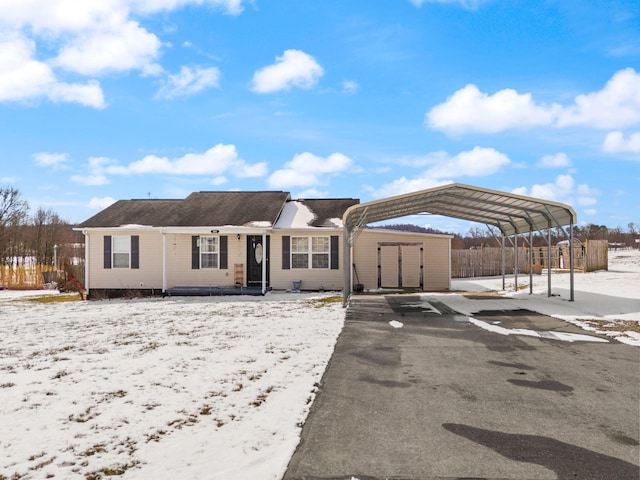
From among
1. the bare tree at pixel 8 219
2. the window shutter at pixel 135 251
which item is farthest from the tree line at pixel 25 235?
the window shutter at pixel 135 251

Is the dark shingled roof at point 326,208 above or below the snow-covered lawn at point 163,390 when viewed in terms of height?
above

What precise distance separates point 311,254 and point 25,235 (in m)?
32.4

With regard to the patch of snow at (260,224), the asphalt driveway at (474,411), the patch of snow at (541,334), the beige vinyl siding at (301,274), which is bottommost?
the patch of snow at (541,334)

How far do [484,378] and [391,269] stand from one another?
1383cm

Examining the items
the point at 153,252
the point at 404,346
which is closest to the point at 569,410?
the point at 404,346

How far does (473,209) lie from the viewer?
16719 mm

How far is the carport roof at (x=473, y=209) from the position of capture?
42.7 feet

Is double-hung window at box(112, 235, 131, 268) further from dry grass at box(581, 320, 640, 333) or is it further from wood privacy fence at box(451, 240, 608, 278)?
wood privacy fence at box(451, 240, 608, 278)

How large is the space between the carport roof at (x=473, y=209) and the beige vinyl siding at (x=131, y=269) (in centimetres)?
787

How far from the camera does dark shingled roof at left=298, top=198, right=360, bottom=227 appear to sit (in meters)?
18.0

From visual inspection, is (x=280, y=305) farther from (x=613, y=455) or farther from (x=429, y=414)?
(x=613, y=455)

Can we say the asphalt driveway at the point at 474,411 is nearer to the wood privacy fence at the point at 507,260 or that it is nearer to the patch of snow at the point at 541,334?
the patch of snow at the point at 541,334

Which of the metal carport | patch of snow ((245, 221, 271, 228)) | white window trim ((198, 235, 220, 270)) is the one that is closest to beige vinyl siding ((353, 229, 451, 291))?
the metal carport

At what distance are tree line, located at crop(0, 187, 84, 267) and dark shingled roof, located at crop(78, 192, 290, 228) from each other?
14.0 meters
